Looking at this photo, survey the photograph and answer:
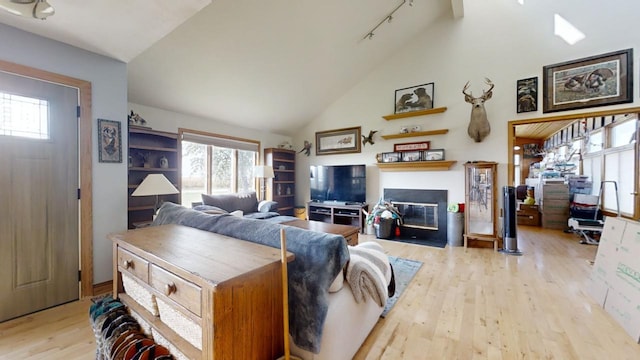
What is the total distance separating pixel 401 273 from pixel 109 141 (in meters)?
3.53

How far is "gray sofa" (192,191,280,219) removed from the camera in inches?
164

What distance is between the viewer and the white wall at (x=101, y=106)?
2131 mm

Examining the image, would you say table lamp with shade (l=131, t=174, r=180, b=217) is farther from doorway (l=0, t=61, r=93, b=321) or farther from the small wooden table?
the small wooden table

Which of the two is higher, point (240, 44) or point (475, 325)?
point (240, 44)

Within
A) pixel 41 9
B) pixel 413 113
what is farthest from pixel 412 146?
pixel 41 9

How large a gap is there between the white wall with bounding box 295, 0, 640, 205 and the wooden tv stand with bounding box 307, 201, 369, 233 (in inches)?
18.1

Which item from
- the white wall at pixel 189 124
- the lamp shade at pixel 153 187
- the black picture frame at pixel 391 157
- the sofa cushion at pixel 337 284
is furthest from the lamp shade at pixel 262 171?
the sofa cushion at pixel 337 284

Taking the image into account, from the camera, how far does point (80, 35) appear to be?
6.80ft

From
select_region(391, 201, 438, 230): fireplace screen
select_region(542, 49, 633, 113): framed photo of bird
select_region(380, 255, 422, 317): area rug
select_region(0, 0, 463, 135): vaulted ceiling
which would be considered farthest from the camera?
select_region(391, 201, 438, 230): fireplace screen

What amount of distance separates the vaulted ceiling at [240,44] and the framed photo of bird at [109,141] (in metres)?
0.69

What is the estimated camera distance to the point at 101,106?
2398mm

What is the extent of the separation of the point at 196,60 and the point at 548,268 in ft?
17.7

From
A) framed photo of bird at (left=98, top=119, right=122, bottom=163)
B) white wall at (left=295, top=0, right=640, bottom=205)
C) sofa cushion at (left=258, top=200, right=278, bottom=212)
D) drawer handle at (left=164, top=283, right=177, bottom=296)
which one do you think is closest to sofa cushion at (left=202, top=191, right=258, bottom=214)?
sofa cushion at (left=258, top=200, right=278, bottom=212)

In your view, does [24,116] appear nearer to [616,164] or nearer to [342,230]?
[342,230]
